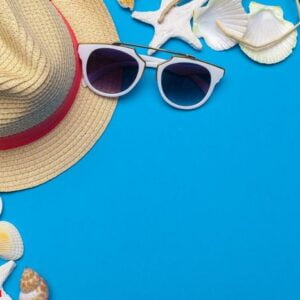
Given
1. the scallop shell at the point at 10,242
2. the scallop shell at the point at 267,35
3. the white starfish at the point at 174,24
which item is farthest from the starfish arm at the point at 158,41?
the scallop shell at the point at 10,242

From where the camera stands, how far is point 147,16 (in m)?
0.75

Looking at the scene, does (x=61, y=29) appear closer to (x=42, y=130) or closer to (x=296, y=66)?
(x=42, y=130)

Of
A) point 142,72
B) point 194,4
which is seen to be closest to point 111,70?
point 142,72

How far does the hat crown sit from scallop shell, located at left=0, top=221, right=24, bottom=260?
158 mm

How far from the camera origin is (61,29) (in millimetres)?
688

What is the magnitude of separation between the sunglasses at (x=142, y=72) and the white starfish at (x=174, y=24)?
0.10 ft

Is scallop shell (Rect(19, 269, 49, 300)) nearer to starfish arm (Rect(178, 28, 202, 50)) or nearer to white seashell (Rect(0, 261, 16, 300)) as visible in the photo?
white seashell (Rect(0, 261, 16, 300))

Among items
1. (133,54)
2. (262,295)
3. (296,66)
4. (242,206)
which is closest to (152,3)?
(133,54)

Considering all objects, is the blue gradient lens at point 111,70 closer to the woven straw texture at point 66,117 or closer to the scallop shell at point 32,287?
the woven straw texture at point 66,117

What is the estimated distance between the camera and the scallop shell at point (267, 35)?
2.43ft

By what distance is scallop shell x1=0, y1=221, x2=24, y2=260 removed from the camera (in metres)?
0.74

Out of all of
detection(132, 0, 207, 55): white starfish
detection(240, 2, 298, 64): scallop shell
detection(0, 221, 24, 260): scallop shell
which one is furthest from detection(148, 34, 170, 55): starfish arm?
detection(0, 221, 24, 260): scallop shell

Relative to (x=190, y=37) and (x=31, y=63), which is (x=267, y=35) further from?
(x=31, y=63)

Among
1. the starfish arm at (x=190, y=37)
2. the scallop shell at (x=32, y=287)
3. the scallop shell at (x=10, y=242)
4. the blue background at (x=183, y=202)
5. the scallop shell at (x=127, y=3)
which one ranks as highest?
the scallop shell at (x=127, y=3)
